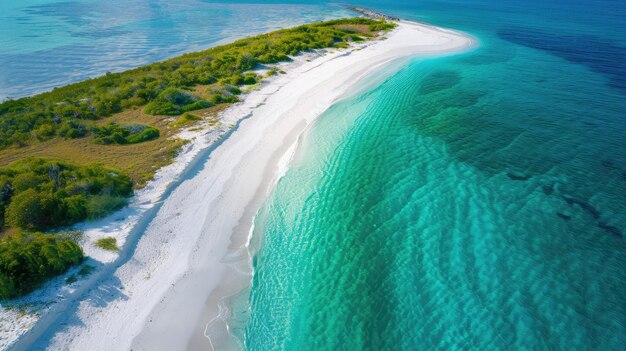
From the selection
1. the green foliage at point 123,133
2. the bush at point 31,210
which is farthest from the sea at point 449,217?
the green foliage at point 123,133

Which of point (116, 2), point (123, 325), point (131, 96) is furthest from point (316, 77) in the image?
point (116, 2)

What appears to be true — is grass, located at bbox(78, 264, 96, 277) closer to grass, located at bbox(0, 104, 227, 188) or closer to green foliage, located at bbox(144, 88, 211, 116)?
grass, located at bbox(0, 104, 227, 188)

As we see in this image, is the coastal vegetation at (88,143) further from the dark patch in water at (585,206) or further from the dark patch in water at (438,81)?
the dark patch in water at (585,206)

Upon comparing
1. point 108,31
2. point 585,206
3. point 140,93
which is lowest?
point 585,206

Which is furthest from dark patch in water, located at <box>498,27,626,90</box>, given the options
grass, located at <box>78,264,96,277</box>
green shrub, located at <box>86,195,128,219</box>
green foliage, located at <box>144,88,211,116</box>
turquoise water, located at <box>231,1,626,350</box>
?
grass, located at <box>78,264,96,277</box>

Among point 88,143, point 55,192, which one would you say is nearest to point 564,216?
point 55,192

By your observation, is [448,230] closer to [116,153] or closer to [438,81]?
[116,153]

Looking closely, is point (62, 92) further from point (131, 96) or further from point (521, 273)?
point (521, 273)
